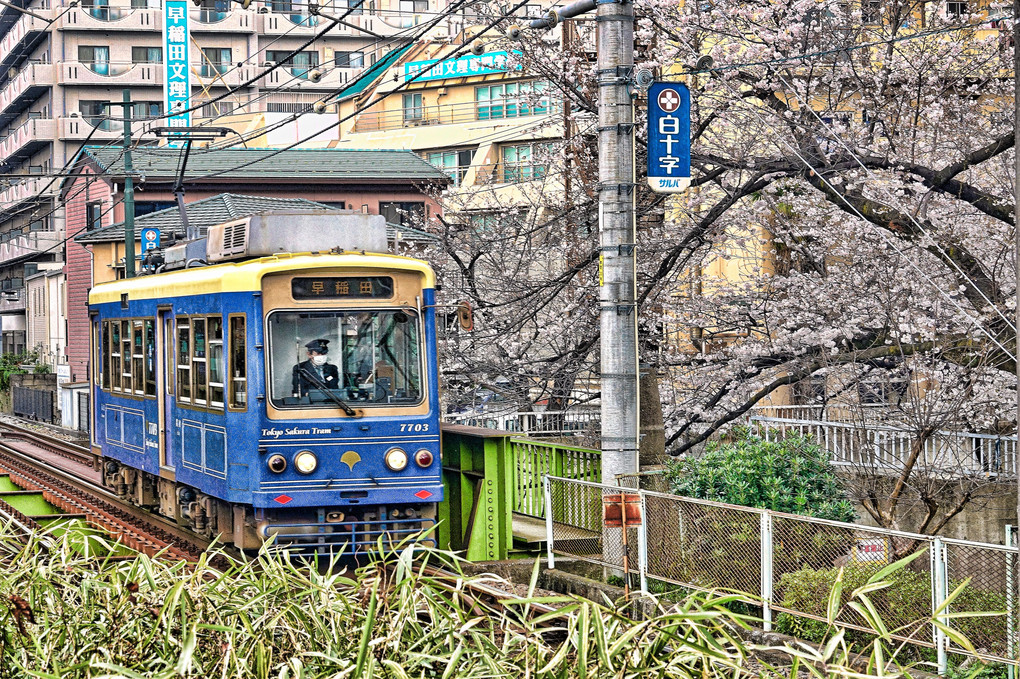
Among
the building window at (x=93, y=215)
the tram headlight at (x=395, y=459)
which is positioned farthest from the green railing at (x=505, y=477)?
the building window at (x=93, y=215)

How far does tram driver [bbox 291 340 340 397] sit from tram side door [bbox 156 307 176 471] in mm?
2606

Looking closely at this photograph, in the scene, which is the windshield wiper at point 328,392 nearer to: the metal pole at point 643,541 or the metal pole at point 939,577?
the metal pole at point 643,541

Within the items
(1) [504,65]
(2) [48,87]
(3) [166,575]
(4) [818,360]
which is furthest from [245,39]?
(3) [166,575]

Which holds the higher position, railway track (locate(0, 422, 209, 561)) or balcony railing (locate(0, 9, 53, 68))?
balcony railing (locate(0, 9, 53, 68))

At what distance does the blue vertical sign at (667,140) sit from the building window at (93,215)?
1496 inches

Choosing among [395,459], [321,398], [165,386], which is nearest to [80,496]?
[165,386]

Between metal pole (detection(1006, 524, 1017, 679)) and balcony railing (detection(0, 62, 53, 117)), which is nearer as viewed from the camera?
metal pole (detection(1006, 524, 1017, 679))

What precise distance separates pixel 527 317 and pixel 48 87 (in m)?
57.6

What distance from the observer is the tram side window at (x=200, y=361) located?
42.7ft

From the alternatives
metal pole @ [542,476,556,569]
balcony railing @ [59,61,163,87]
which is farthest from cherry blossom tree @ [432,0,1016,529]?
balcony railing @ [59,61,163,87]

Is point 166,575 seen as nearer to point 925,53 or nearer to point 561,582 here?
point 561,582

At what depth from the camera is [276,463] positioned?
11.9 meters

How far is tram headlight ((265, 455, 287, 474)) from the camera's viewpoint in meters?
11.9

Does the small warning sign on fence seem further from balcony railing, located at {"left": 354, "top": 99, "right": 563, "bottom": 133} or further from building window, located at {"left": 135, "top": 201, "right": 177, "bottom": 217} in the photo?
balcony railing, located at {"left": 354, "top": 99, "right": 563, "bottom": 133}
